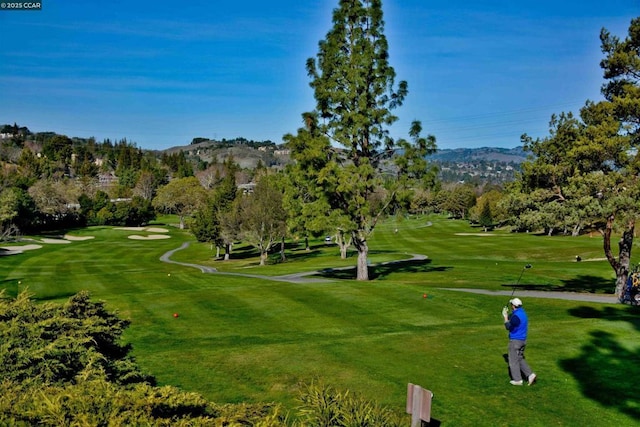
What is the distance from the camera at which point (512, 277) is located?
1548 inches

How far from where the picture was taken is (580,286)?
117 ft

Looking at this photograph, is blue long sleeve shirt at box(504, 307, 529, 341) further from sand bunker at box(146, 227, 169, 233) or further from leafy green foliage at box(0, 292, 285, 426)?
sand bunker at box(146, 227, 169, 233)

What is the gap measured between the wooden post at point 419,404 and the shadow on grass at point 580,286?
25.3 metres

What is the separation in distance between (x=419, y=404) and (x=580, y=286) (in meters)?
31.8

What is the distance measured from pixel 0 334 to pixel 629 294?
26003 mm

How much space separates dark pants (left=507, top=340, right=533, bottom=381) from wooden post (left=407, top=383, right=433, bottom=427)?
4.72 metres

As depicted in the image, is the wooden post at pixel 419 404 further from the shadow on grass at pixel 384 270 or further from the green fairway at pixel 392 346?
the shadow on grass at pixel 384 270

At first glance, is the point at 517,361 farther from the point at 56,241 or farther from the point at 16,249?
the point at 56,241

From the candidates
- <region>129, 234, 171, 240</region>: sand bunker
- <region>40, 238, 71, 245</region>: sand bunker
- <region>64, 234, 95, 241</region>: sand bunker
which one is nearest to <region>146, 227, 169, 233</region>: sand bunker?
<region>129, 234, 171, 240</region>: sand bunker

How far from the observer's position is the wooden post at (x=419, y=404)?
8578mm

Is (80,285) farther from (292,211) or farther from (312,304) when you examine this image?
(312,304)

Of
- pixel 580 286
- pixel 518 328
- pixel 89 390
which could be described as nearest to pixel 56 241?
pixel 580 286

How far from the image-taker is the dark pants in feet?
40.8

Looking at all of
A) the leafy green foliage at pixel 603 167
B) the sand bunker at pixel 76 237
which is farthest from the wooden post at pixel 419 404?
the sand bunker at pixel 76 237
